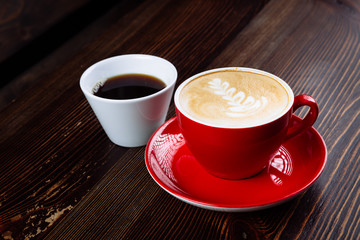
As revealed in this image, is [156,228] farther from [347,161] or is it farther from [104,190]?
[347,161]

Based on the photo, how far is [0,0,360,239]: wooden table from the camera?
0.57m

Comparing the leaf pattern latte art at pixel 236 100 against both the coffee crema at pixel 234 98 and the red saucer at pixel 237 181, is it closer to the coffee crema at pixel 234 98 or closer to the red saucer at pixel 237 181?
the coffee crema at pixel 234 98

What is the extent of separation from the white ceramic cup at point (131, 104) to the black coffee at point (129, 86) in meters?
0.01

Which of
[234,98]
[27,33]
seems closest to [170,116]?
[234,98]

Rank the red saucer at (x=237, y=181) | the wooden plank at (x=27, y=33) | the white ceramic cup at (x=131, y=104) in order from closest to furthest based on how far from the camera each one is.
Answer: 1. the red saucer at (x=237, y=181)
2. the white ceramic cup at (x=131, y=104)
3. the wooden plank at (x=27, y=33)

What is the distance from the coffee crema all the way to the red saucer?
0.34 feet

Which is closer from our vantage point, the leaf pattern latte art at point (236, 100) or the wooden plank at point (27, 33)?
the leaf pattern latte art at point (236, 100)

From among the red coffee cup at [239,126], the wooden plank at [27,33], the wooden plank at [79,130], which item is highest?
the red coffee cup at [239,126]

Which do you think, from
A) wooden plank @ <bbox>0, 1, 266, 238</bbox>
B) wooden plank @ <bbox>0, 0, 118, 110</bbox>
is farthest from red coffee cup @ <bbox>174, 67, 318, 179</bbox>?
wooden plank @ <bbox>0, 0, 118, 110</bbox>

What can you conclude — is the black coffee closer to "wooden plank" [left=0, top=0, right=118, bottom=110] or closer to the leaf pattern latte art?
the leaf pattern latte art

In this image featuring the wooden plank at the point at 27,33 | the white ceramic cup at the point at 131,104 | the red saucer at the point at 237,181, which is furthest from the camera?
the wooden plank at the point at 27,33

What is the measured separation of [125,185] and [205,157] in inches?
5.7

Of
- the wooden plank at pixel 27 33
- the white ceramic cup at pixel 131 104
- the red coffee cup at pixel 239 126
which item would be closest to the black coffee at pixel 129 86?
the white ceramic cup at pixel 131 104

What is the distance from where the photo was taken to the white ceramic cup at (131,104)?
2.22 ft
